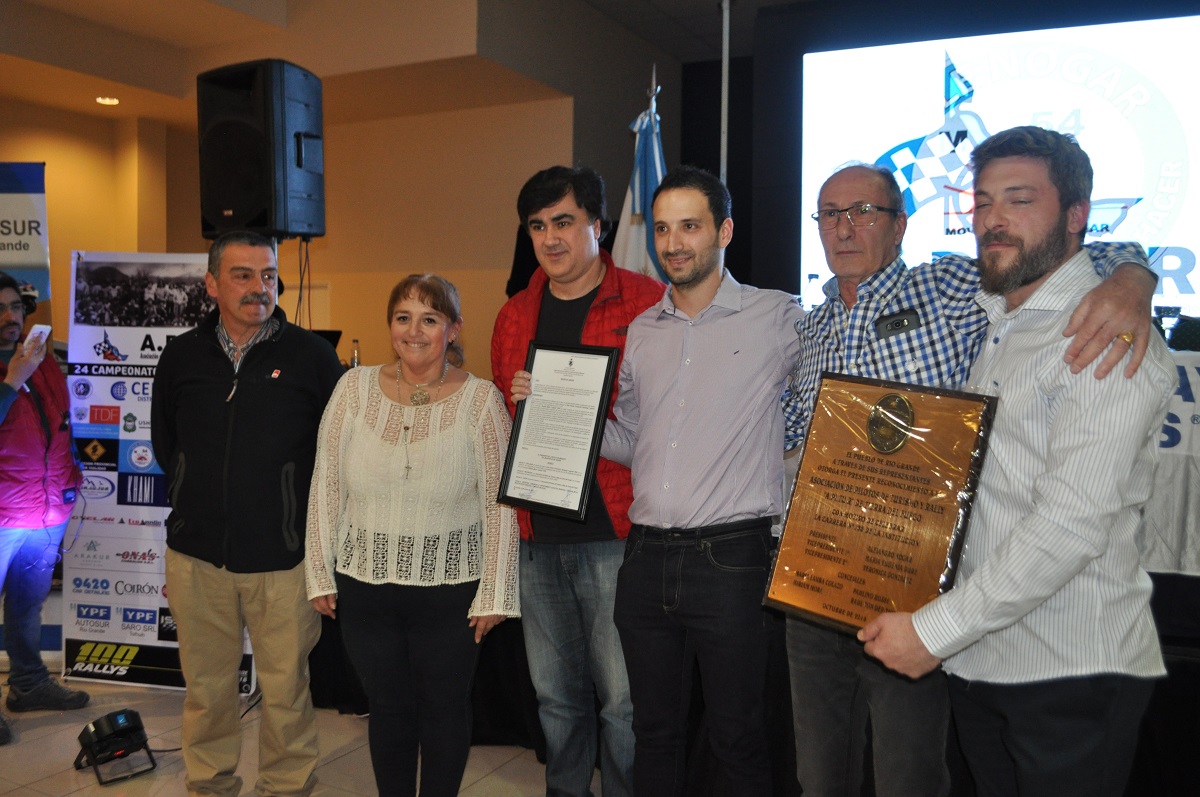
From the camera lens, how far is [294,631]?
2.76 meters

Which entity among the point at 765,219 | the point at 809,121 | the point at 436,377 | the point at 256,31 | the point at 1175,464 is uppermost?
the point at 256,31

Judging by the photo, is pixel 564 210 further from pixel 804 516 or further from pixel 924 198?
pixel 924 198

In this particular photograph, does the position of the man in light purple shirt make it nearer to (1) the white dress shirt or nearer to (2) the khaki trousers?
(1) the white dress shirt

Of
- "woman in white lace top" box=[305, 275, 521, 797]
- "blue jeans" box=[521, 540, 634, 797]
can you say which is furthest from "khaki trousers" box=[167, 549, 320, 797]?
"blue jeans" box=[521, 540, 634, 797]

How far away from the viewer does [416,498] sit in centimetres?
236

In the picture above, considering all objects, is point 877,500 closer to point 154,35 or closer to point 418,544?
point 418,544

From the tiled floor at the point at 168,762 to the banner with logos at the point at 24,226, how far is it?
1896 mm

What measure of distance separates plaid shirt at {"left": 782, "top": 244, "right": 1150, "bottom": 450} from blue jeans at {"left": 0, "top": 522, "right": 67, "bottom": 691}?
350 cm

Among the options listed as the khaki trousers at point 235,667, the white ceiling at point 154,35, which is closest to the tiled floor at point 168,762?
the khaki trousers at point 235,667

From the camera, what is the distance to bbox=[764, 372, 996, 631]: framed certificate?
154 centimetres

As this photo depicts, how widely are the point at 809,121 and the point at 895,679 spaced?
324 centimetres

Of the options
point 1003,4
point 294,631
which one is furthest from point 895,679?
point 1003,4

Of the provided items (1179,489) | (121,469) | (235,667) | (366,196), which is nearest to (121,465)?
(121,469)

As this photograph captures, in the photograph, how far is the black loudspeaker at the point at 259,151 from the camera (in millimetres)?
3428
